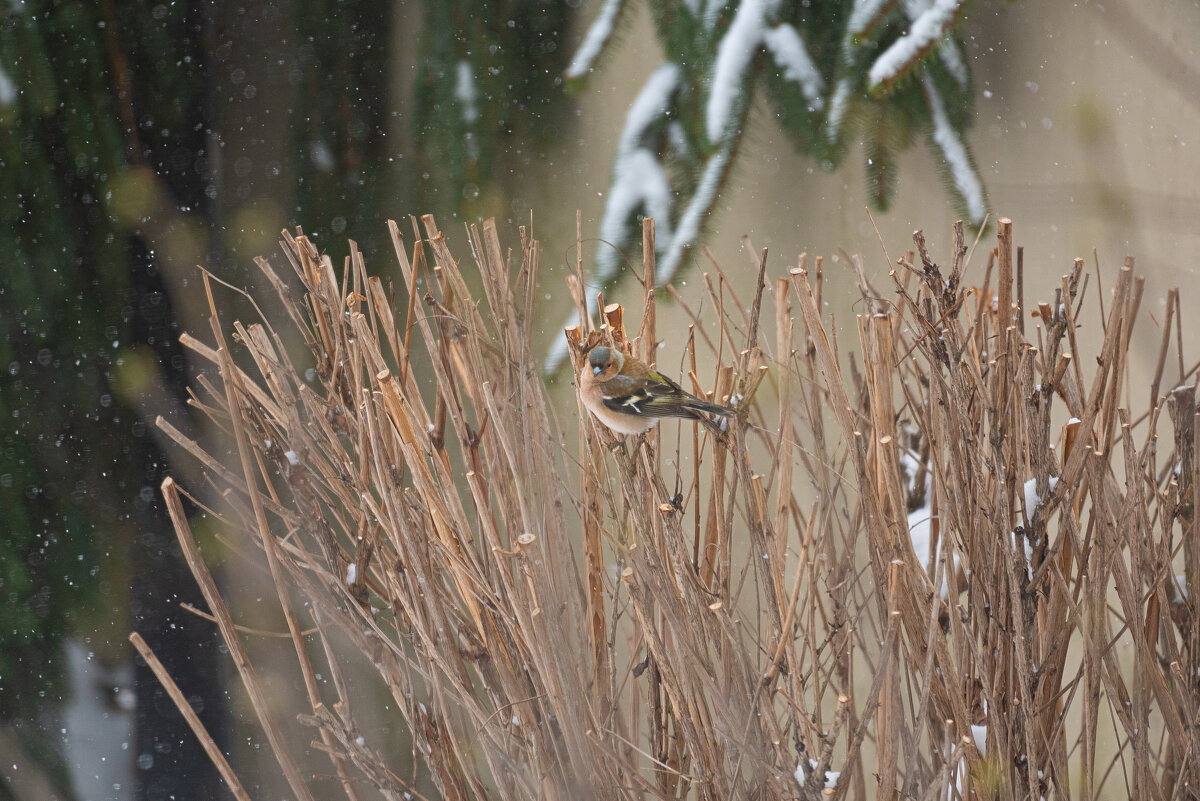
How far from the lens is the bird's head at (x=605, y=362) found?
0.50 m

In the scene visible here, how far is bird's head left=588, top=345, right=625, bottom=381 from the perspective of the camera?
495 millimetres

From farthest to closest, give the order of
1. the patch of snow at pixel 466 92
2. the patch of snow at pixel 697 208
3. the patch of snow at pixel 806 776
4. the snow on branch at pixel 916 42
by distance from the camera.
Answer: the patch of snow at pixel 466 92, the patch of snow at pixel 697 208, the snow on branch at pixel 916 42, the patch of snow at pixel 806 776

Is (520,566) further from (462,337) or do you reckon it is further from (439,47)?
(439,47)

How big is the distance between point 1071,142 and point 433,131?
0.88 m

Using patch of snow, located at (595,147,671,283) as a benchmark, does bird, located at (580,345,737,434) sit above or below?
below

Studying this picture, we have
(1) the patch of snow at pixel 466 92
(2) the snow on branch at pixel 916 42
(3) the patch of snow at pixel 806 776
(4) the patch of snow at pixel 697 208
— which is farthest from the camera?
(1) the patch of snow at pixel 466 92

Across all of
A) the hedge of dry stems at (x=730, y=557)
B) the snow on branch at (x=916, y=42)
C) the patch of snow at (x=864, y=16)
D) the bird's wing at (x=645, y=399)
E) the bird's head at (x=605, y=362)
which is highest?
the patch of snow at (x=864, y=16)

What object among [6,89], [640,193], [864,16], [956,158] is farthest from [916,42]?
[6,89]

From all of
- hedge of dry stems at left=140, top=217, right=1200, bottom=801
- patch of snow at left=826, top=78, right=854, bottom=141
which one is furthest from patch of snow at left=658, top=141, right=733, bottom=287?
hedge of dry stems at left=140, top=217, right=1200, bottom=801

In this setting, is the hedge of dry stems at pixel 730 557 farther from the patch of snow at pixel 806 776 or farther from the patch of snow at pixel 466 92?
the patch of snow at pixel 466 92

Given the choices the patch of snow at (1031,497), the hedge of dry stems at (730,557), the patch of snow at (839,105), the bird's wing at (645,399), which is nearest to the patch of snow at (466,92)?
the patch of snow at (839,105)

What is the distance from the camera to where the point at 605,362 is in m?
0.50

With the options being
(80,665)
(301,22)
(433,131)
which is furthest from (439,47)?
(80,665)

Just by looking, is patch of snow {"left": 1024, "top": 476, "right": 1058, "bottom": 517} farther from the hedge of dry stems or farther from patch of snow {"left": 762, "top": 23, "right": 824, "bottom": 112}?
patch of snow {"left": 762, "top": 23, "right": 824, "bottom": 112}
